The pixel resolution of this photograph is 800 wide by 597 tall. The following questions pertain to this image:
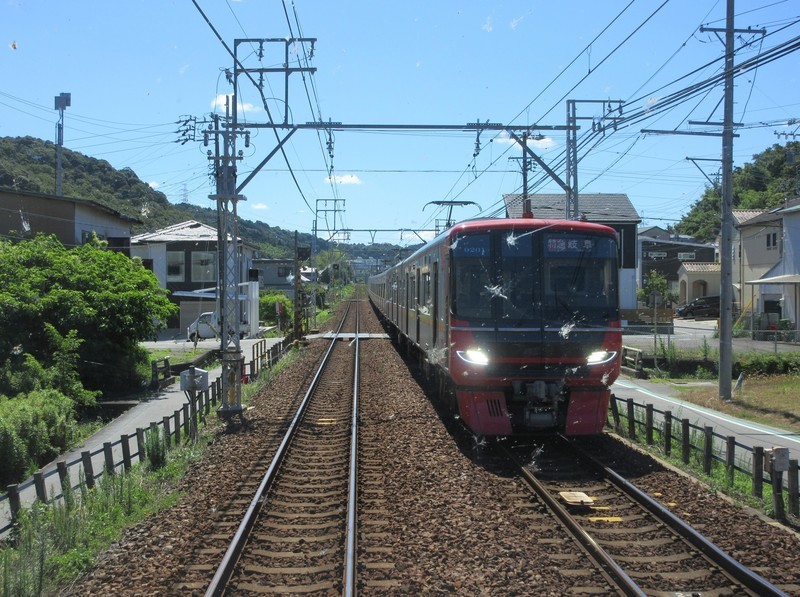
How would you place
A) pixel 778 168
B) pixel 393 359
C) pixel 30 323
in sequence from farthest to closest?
pixel 778 168
pixel 393 359
pixel 30 323

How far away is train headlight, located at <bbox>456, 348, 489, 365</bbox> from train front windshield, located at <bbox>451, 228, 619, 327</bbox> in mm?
401

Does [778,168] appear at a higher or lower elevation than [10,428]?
higher

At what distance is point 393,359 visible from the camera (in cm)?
2244

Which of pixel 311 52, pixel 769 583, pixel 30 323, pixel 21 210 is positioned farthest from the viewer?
pixel 21 210

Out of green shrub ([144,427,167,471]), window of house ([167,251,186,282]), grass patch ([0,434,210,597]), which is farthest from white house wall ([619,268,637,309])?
grass patch ([0,434,210,597])

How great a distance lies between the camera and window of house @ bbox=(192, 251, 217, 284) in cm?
3881

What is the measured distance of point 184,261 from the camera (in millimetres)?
39281

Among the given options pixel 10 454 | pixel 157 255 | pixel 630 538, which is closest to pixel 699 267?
pixel 157 255

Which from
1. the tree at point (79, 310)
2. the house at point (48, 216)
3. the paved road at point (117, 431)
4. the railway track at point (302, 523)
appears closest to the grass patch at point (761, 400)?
the railway track at point (302, 523)

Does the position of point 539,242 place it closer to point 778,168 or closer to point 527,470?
point 527,470

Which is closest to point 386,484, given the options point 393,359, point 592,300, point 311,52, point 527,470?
point 527,470

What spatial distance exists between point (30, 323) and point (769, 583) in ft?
53.8

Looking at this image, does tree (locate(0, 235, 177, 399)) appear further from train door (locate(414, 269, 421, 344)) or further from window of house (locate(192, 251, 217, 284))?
window of house (locate(192, 251, 217, 284))

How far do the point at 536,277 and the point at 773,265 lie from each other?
2741cm
